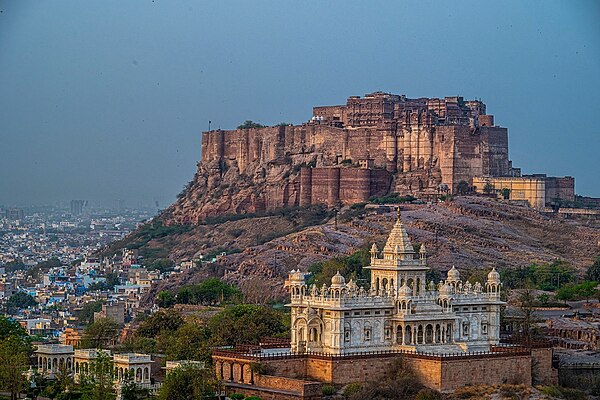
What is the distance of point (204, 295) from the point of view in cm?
9969

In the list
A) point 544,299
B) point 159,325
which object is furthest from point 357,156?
point 159,325

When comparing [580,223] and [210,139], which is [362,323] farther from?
[210,139]

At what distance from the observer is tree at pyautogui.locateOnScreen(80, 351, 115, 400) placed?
62.1 metres

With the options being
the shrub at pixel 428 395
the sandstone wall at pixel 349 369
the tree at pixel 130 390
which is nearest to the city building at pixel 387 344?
the sandstone wall at pixel 349 369

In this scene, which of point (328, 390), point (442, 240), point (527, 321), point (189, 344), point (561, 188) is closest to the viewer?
point (328, 390)

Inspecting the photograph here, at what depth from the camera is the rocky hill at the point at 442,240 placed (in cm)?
10712

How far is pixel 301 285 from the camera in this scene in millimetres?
67125

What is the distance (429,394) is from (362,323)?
12.6 ft

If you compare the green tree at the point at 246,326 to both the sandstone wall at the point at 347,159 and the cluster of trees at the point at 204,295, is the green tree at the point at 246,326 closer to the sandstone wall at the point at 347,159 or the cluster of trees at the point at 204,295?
the cluster of trees at the point at 204,295

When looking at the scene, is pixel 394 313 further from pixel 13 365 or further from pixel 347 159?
pixel 347 159

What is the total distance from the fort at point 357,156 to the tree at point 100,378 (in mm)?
58914

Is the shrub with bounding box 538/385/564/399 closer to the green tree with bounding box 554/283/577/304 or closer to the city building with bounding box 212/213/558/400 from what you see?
the city building with bounding box 212/213/558/400

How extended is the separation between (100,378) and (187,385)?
311cm

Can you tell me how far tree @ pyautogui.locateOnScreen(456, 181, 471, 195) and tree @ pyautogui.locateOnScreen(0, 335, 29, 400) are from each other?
58070 millimetres
